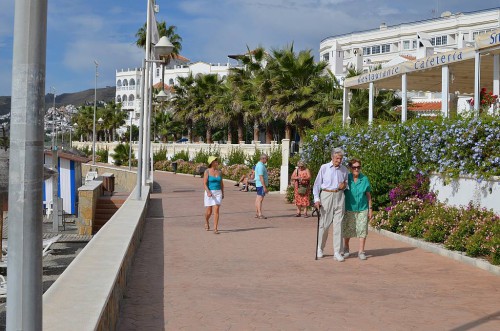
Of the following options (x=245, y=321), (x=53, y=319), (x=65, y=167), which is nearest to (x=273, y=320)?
(x=245, y=321)

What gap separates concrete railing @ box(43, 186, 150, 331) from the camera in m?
4.65

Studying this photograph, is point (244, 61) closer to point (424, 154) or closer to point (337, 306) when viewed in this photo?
point (424, 154)

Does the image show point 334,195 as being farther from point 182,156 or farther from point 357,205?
point 182,156

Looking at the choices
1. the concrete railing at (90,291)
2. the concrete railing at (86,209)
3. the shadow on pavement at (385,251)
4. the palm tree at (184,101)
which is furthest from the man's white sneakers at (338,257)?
the palm tree at (184,101)

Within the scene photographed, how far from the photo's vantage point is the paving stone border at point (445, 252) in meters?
9.40

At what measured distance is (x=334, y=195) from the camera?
10.2 m

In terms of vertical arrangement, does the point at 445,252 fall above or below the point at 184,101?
below

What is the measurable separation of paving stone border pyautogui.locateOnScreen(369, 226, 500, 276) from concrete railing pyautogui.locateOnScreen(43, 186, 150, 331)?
198 inches

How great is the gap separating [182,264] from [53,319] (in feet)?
17.2

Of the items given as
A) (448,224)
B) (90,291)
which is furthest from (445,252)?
(90,291)

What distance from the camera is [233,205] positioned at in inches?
847

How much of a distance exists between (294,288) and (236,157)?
33840mm

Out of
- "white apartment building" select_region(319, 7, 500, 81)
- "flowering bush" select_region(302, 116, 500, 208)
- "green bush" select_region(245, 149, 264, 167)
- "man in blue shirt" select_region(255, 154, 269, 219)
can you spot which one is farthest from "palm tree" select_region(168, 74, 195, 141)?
"flowering bush" select_region(302, 116, 500, 208)

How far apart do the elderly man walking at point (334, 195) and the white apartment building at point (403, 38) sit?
69.8 m
